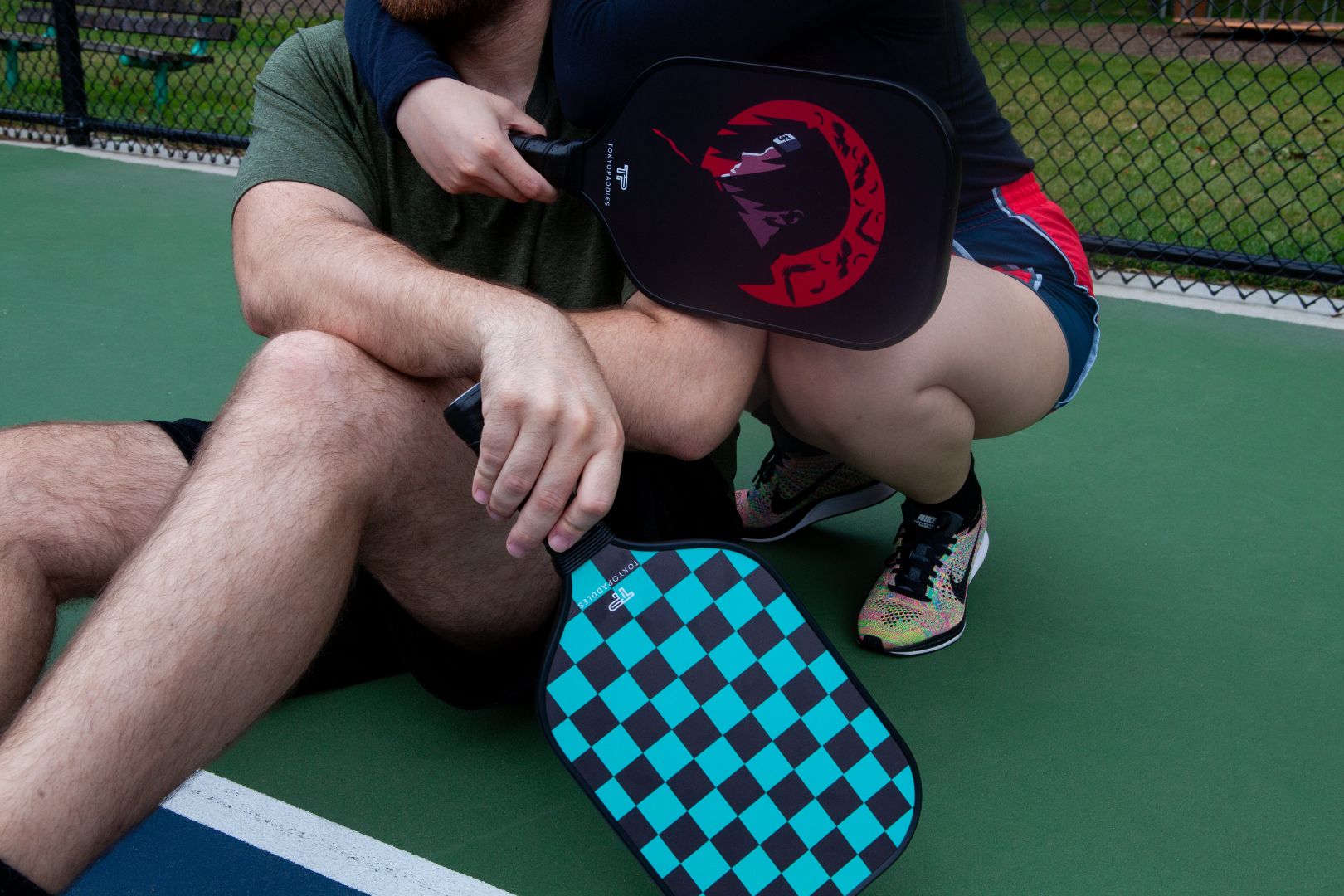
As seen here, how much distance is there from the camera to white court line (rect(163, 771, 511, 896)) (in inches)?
47.4

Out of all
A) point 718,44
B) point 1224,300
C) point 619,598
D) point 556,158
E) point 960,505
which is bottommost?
point 1224,300

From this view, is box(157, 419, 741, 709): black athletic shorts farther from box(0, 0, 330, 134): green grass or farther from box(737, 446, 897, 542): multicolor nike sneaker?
box(0, 0, 330, 134): green grass

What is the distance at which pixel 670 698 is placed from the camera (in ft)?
3.52

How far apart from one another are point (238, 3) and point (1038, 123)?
3912 millimetres

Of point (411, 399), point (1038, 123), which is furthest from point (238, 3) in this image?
point (411, 399)

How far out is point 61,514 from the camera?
123 centimetres

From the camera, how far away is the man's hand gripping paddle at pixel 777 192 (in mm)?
1116

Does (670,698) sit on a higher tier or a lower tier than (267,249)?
lower

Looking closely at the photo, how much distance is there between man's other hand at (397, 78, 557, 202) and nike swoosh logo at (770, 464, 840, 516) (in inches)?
28.2

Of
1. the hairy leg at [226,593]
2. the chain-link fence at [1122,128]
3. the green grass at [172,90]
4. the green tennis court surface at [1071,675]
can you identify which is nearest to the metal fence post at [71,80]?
the chain-link fence at [1122,128]

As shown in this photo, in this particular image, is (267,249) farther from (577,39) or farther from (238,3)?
(238,3)

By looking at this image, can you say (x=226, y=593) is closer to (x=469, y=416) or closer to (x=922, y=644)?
(x=469, y=416)

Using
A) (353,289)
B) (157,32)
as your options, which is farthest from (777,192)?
(157,32)

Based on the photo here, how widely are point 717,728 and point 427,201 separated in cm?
79
